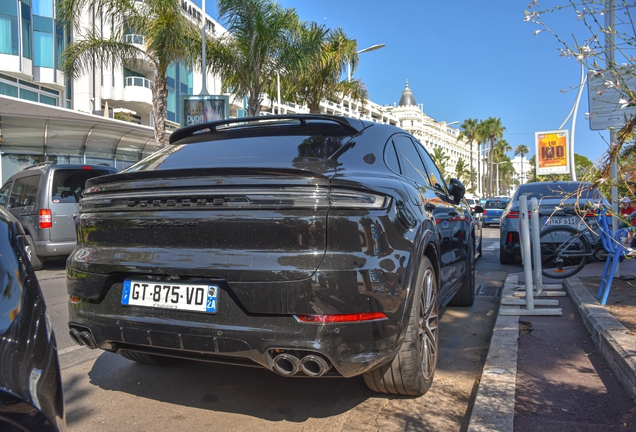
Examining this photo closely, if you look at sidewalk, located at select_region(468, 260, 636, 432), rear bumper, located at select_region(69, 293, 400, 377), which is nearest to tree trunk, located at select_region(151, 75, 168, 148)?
sidewalk, located at select_region(468, 260, 636, 432)

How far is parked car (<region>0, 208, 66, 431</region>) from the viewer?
1340 mm

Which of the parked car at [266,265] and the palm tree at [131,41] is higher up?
the palm tree at [131,41]

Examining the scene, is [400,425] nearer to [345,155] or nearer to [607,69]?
[345,155]

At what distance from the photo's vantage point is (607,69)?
128 inches

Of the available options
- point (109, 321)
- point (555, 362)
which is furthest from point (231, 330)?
point (555, 362)

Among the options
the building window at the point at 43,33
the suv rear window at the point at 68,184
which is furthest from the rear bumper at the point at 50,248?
the building window at the point at 43,33

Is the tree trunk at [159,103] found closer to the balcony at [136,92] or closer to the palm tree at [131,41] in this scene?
the palm tree at [131,41]

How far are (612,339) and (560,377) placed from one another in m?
0.53

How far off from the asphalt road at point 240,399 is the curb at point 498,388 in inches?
4.9

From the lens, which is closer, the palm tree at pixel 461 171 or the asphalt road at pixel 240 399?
the asphalt road at pixel 240 399

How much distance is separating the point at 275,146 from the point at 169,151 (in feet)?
2.84

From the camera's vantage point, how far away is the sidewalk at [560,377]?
117 inches

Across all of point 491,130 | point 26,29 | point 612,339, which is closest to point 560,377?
point 612,339

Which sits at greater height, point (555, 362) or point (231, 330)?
point (231, 330)
